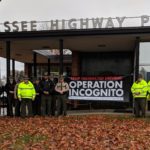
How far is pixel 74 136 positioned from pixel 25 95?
20.7 feet

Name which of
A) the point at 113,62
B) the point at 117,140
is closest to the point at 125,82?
the point at 113,62

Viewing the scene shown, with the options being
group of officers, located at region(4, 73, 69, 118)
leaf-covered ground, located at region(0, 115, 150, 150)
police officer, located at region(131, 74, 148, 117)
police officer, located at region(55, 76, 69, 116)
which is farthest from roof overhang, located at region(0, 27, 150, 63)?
leaf-covered ground, located at region(0, 115, 150, 150)

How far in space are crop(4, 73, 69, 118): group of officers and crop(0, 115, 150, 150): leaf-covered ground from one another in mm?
2879

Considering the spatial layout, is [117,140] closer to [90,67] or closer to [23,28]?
[23,28]

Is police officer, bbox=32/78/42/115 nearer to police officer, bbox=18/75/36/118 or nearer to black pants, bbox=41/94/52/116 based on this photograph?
black pants, bbox=41/94/52/116

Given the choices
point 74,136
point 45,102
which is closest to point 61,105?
point 45,102

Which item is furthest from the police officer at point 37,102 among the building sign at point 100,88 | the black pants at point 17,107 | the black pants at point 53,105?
the building sign at point 100,88

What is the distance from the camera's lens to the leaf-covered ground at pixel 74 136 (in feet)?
30.8

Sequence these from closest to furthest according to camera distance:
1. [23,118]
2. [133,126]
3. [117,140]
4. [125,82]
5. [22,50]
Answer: [117,140] → [133,126] → [23,118] → [125,82] → [22,50]

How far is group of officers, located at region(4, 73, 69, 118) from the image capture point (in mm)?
16797

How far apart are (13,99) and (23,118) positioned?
5.87 feet

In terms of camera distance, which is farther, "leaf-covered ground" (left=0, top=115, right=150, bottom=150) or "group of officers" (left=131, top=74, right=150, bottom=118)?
"group of officers" (left=131, top=74, right=150, bottom=118)

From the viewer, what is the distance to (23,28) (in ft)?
65.2

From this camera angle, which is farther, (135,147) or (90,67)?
(90,67)
